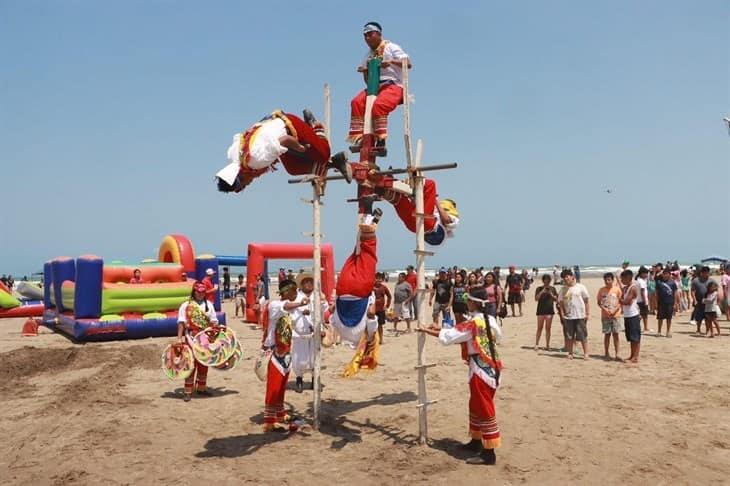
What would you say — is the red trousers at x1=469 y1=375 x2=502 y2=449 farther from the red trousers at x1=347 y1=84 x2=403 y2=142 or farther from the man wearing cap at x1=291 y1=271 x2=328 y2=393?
the red trousers at x1=347 y1=84 x2=403 y2=142

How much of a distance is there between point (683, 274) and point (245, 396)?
52.5 ft

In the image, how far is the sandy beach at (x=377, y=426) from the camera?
5.35 metres

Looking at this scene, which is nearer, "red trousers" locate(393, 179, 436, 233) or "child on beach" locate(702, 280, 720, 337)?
"red trousers" locate(393, 179, 436, 233)

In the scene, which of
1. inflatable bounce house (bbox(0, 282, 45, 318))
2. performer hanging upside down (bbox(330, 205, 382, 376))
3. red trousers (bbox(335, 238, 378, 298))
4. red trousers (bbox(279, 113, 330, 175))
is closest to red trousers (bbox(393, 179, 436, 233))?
performer hanging upside down (bbox(330, 205, 382, 376))

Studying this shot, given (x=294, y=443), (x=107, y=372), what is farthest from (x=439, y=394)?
(x=107, y=372)

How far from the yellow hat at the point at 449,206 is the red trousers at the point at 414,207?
1.19 feet

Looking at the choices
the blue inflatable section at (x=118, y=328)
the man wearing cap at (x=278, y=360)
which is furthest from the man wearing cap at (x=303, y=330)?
the blue inflatable section at (x=118, y=328)

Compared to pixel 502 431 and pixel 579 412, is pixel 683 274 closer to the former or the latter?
pixel 579 412

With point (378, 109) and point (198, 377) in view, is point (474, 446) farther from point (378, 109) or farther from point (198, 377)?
point (198, 377)

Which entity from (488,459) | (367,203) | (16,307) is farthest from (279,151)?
(16,307)

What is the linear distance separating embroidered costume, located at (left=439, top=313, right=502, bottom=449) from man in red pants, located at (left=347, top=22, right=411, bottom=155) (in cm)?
217

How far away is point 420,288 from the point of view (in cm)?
606

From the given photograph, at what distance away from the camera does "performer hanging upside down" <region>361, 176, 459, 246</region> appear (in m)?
6.40

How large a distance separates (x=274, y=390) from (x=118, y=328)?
939 cm
